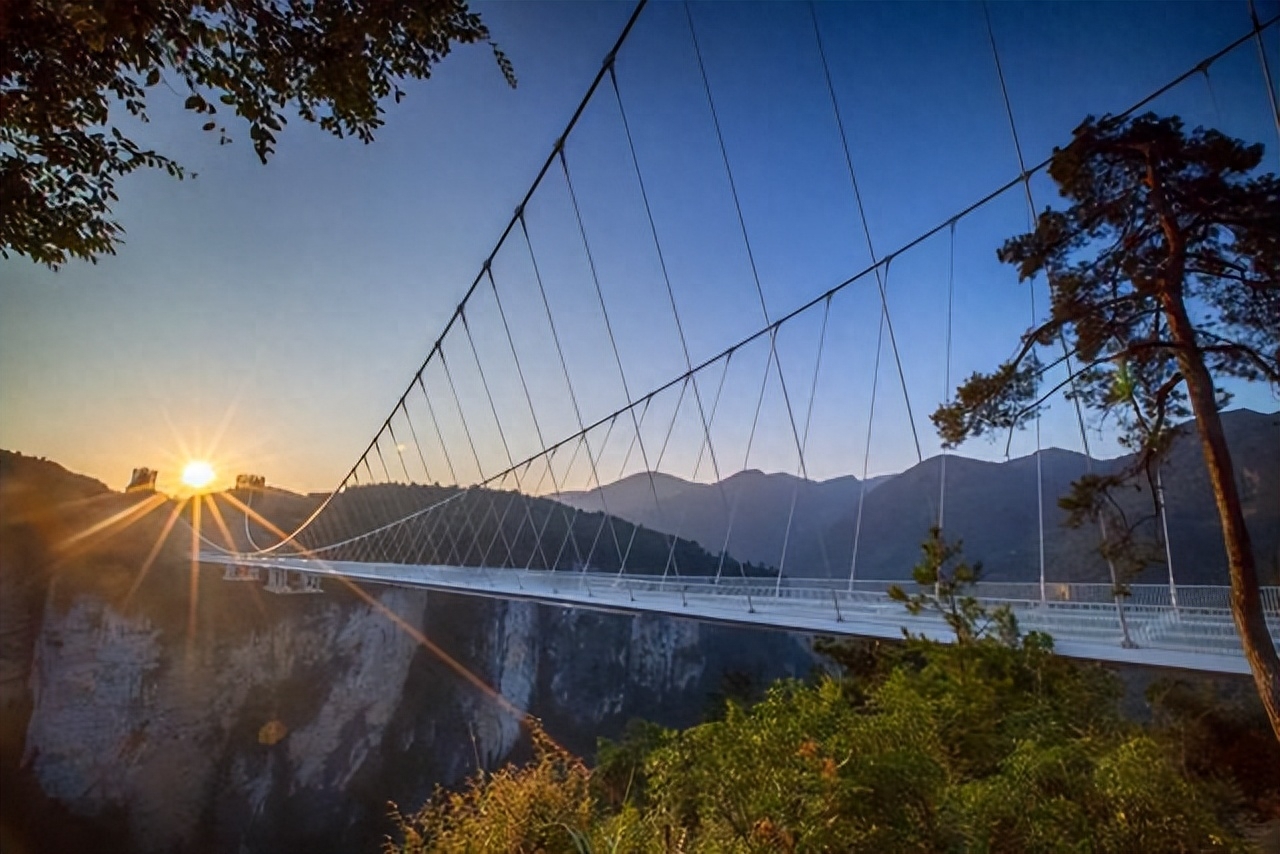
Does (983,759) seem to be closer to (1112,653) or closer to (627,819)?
(1112,653)

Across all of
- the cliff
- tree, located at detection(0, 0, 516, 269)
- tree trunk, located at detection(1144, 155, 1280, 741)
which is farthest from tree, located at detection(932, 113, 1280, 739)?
the cliff

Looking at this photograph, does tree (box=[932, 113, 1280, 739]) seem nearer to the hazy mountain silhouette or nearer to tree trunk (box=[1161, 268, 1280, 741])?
tree trunk (box=[1161, 268, 1280, 741])

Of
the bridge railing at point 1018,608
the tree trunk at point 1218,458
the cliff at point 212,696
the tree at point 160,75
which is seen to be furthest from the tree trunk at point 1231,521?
the cliff at point 212,696

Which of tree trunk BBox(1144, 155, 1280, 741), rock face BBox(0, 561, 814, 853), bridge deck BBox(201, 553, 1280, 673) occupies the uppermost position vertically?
tree trunk BBox(1144, 155, 1280, 741)

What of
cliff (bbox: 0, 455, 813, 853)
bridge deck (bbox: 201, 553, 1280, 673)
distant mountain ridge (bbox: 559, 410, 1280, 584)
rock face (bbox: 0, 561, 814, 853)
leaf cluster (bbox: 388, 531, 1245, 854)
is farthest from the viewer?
distant mountain ridge (bbox: 559, 410, 1280, 584)

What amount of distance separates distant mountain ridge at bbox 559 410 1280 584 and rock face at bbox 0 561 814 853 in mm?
8832

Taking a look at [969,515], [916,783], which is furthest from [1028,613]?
[969,515]

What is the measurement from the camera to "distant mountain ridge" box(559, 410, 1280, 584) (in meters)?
21.8

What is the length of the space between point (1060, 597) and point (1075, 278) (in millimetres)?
4373

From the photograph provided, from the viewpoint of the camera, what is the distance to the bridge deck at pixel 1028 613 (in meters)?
4.49

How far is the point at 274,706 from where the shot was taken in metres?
22.3

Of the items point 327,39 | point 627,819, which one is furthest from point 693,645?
point 327,39

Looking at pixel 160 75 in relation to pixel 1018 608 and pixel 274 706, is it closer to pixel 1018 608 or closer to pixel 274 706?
Result: pixel 1018 608

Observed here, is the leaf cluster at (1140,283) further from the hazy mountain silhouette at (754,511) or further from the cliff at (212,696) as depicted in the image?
the hazy mountain silhouette at (754,511)
